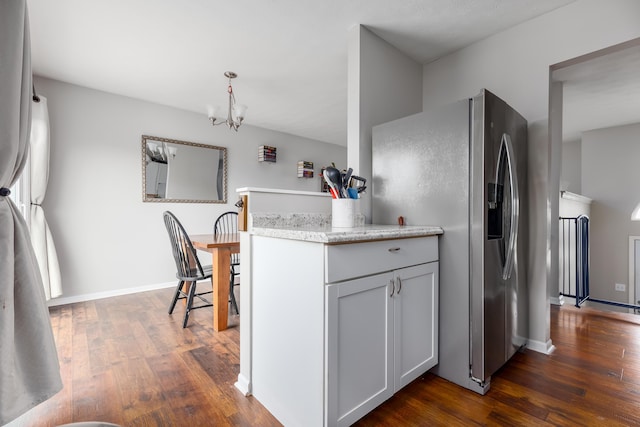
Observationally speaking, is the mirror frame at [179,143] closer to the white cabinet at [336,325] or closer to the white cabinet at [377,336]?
the white cabinet at [336,325]

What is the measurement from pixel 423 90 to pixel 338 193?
1.80 meters

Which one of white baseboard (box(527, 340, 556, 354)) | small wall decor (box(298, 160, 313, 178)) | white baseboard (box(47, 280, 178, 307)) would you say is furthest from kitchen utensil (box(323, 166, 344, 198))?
small wall decor (box(298, 160, 313, 178))

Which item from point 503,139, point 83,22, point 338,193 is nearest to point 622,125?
point 503,139

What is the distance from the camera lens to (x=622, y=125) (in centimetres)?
472

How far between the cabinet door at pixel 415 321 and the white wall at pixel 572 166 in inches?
215

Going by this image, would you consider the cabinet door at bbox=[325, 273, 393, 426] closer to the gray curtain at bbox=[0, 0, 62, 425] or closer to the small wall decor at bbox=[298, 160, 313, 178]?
the gray curtain at bbox=[0, 0, 62, 425]

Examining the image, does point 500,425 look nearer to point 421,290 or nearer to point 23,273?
point 421,290

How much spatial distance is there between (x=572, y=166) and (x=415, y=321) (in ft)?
19.7

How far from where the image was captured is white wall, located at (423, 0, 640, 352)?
1.90 m

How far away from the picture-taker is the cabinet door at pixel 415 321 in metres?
1.55

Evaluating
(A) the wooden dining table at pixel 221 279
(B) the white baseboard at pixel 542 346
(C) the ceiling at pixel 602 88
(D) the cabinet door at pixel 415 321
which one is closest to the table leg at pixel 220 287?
(A) the wooden dining table at pixel 221 279

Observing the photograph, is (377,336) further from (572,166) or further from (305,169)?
(572,166)

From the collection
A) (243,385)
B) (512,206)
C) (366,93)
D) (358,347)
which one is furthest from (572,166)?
(243,385)

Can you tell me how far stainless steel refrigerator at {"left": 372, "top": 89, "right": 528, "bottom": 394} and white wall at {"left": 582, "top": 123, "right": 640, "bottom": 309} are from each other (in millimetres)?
4273
